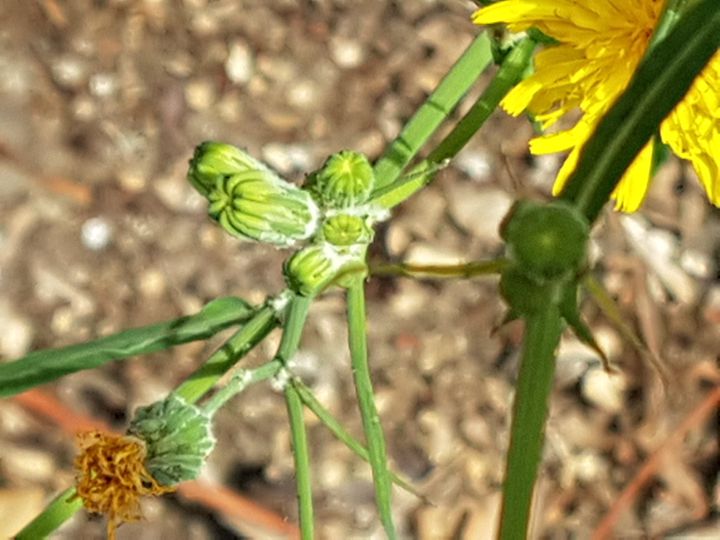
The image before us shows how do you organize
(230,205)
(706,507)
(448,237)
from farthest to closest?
(448,237)
(706,507)
(230,205)

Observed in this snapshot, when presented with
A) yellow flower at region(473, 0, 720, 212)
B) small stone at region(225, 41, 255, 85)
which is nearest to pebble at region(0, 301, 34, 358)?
small stone at region(225, 41, 255, 85)

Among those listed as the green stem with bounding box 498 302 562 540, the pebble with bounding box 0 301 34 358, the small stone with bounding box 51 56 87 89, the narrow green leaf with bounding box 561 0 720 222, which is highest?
the small stone with bounding box 51 56 87 89

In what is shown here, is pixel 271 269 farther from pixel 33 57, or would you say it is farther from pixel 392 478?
pixel 392 478

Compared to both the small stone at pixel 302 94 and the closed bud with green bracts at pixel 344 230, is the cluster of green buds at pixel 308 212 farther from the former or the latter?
the small stone at pixel 302 94

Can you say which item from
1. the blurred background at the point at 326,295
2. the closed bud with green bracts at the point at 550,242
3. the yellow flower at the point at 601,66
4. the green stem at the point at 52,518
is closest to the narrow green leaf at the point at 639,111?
the closed bud with green bracts at the point at 550,242

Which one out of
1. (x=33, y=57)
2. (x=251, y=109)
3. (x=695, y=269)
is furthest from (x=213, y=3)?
(x=695, y=269)

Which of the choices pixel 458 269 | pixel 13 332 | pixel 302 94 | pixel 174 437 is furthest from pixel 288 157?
pixel 458 269

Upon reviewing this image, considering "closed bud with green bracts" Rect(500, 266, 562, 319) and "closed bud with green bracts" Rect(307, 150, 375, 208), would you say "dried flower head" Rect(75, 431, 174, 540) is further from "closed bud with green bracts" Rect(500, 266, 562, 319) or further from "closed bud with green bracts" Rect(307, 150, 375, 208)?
"closed bud with green bracts" Rect(500, 266, 562, 319)
